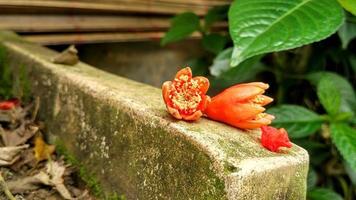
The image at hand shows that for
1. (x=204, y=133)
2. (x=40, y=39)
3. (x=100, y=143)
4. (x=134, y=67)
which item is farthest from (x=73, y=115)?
(x=134, y=67)

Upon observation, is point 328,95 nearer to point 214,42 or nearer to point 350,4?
point 350,4

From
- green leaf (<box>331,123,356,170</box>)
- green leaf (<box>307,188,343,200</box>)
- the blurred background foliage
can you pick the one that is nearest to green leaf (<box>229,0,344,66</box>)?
the blurred background foliage

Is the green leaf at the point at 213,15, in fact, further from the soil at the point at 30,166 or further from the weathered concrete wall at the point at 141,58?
the soil at the point at 30,166

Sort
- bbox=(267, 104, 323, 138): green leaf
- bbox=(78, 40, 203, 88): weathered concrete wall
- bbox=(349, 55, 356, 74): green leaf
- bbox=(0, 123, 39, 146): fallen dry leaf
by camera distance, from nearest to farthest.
→ bbox=(0, 123, 39, 146): fallen dry leaf < bbox=(267, 104, 323, 138): green leaf < bbox=(349, 55, 356, 74): green leaf < bbox=(78, 40, 203, 88): weathered concrete wall

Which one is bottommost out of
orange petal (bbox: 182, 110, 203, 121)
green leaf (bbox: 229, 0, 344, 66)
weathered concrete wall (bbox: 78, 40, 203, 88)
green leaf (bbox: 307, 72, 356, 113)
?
weathered concrete wall (bbox: 78, 40, 203, 88)

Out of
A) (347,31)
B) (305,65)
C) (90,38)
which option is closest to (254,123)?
(347,31)

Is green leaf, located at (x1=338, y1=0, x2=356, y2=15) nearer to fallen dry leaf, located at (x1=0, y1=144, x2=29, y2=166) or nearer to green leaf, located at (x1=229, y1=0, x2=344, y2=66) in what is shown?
green leaf, located at (x1=229, y1=0, x2=344, y2=66)
